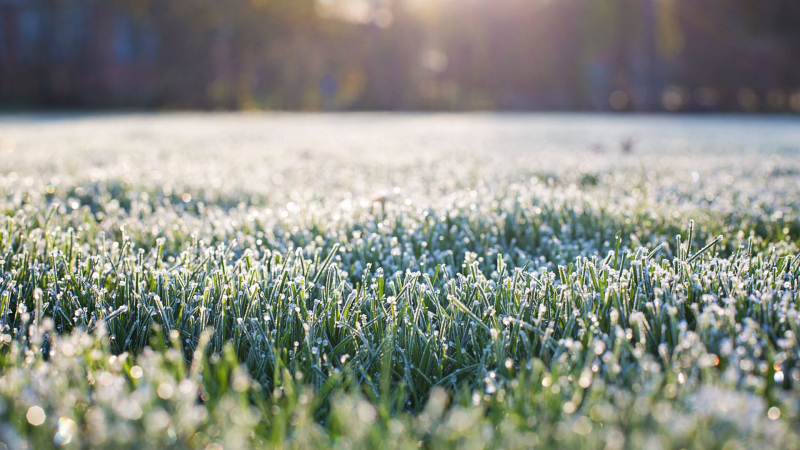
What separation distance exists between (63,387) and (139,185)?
8.09ft

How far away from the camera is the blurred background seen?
22375 mm

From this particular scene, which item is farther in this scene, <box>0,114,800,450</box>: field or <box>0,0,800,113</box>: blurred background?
<box>0,0,800,113</box>: blurred background

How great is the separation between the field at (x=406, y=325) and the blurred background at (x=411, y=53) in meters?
21.4

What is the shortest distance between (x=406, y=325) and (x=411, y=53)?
980 inches

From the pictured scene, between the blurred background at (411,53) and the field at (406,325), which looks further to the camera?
the blurred background at (411,53)

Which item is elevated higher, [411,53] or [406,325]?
[411,53]

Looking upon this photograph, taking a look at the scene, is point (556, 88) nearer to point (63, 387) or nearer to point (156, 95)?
point (156, 95)

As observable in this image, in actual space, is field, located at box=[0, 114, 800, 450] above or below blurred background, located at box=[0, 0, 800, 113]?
below

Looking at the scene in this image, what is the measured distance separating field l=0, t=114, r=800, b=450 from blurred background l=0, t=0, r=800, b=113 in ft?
70.3

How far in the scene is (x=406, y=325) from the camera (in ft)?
4.35

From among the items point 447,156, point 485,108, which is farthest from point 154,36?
point 447,156

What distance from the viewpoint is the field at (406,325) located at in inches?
33.2

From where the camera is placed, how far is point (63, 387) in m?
0.89

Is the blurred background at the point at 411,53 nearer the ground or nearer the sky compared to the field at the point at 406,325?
nearer the sky
